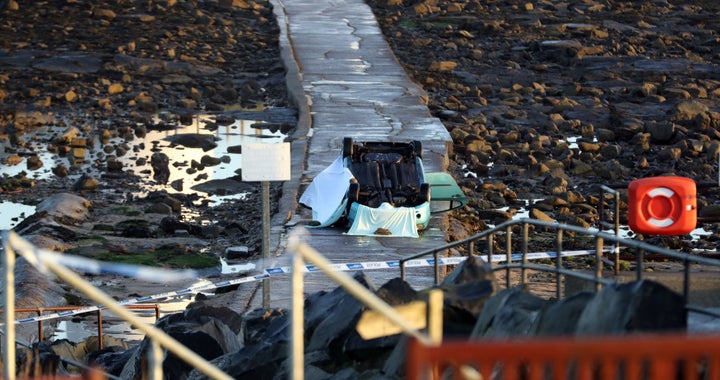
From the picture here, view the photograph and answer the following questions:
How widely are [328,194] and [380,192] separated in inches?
28.3

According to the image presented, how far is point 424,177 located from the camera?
1906 cm

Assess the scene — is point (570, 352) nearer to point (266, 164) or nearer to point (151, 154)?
point (266, 164)

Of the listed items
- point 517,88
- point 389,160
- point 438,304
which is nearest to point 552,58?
point 517,88

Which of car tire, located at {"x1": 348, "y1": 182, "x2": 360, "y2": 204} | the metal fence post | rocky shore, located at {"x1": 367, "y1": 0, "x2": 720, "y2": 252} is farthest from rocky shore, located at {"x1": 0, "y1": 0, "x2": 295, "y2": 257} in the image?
the metal fence post

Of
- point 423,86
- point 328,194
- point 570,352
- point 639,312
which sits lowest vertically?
point 423,86

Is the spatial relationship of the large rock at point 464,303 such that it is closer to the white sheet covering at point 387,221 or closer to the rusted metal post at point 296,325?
the rusted metal post at point 296,325

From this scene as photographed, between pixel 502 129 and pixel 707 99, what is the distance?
614cm

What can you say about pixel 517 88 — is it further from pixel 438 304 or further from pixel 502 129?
pixel 438 304

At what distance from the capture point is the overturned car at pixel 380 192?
17.9 m

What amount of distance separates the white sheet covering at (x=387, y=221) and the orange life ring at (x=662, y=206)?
6.13 metres

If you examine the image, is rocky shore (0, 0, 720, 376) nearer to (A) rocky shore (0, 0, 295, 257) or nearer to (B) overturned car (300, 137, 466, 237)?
(A) rocky shore (0, 0, 295, 257)

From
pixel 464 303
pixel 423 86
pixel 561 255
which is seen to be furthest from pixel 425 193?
pixel 423 86

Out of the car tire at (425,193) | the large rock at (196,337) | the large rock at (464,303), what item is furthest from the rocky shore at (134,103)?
the large rock at (464,303)

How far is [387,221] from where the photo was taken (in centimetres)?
1788
